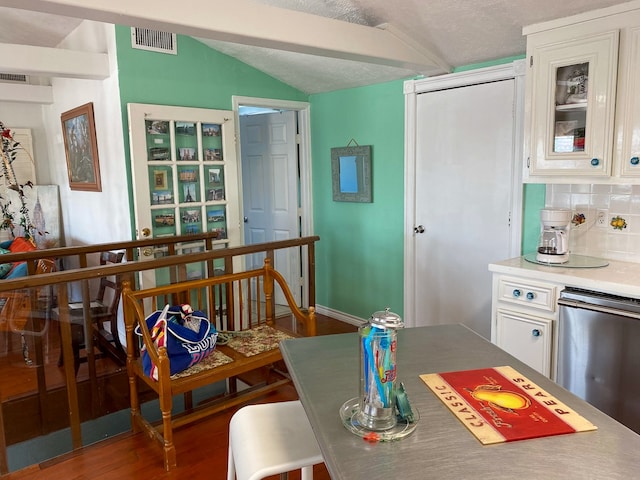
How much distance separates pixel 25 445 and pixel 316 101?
3602 millimetres

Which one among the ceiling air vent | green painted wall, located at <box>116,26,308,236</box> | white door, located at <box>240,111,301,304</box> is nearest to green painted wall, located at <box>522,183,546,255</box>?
white door, located at <box>240,111,301,304</box>

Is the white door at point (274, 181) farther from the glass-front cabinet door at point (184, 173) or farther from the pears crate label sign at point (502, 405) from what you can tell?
the pears crate label sign at point (502, 405)

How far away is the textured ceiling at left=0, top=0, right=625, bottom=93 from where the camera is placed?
8.65 feet

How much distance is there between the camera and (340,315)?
15.7 feet

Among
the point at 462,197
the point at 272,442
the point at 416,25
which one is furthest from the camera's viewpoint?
the point at 462,197

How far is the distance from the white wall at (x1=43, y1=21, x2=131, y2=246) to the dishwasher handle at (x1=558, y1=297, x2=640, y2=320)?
10.3 feet

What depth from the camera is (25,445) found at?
2.77 m

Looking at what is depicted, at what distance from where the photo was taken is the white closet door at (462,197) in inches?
131

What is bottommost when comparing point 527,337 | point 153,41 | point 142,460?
point 142,460

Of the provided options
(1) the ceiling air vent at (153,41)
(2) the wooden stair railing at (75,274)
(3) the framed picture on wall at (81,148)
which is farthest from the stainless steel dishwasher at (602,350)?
(3) the framed picture on wall at (81,148)

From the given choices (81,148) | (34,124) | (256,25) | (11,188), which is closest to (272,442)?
(256,25)

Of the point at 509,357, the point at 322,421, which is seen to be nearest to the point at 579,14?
the point at 509,357

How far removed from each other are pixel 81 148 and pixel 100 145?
0.58m

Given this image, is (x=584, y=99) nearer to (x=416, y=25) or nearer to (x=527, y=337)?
(x=416, y=25)
